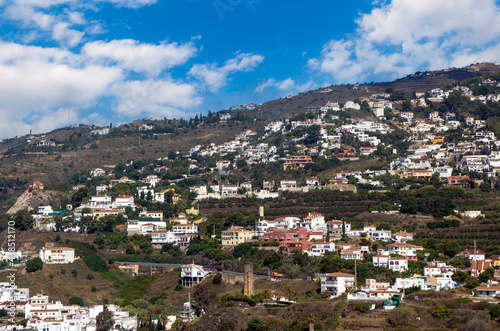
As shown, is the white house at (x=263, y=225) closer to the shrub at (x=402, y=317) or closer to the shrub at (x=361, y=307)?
the shrub at (x=361, y=307)

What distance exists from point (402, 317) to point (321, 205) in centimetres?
3403

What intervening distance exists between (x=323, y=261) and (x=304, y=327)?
1627 centimetres

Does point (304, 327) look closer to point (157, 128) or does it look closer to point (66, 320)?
point (66, 320)

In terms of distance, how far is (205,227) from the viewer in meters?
65.1

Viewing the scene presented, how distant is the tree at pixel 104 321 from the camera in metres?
A: 44.1

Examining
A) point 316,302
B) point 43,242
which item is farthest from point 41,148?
point 316,302

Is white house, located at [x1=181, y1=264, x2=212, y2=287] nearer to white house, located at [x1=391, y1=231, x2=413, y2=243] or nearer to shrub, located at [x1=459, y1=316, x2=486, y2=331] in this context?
white house, located at [x1=391, y1=231, x2=413, y2=243]

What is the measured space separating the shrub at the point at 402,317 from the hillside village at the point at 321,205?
11.4ft

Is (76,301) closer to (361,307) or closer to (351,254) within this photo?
(351,254)

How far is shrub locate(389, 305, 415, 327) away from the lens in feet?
109

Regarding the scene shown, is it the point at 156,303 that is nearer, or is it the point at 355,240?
the point at 156,303

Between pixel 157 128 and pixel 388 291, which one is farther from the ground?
pixel 157 128

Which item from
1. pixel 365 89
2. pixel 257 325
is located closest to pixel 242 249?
pixel 257 325

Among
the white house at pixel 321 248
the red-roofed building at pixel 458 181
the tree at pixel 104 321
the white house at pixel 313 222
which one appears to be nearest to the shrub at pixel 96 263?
the tree at pixel 104 321
